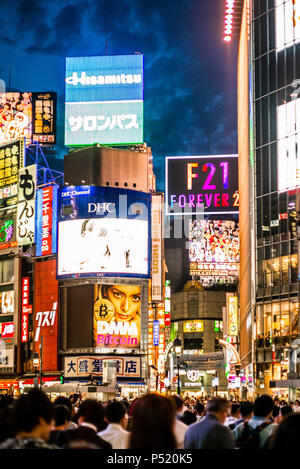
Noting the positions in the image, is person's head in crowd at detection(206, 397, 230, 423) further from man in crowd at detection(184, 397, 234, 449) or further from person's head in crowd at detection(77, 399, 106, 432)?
person's head in crowd at detection(77, 399, 106, 432)

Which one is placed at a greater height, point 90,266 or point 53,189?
point 53,189

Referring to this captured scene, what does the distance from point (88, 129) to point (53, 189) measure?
12065mm

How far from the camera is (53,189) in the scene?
80.0 metres

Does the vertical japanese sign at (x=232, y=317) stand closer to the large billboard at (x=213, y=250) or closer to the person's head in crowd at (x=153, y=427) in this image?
the large billboard at (x=213, y=250)

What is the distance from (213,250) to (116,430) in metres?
106

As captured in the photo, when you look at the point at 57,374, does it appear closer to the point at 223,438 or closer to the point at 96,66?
the point at 96,66

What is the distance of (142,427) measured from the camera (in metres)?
5.56

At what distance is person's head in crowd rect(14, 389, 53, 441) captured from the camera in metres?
6.10

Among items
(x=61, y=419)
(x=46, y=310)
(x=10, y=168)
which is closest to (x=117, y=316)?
(x=46, y=310)

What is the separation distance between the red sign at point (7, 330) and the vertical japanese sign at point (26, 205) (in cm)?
825

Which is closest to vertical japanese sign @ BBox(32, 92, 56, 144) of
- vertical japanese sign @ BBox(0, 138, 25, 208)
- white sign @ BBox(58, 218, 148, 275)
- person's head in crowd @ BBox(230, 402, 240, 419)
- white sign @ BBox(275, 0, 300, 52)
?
vertical japanese sign @ BBox(0, 138, 25, 208)

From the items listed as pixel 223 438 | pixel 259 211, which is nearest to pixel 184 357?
pixel 259 211

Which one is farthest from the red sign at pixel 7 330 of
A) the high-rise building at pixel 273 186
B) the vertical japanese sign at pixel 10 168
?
the high-rise building at pixel 273 186
